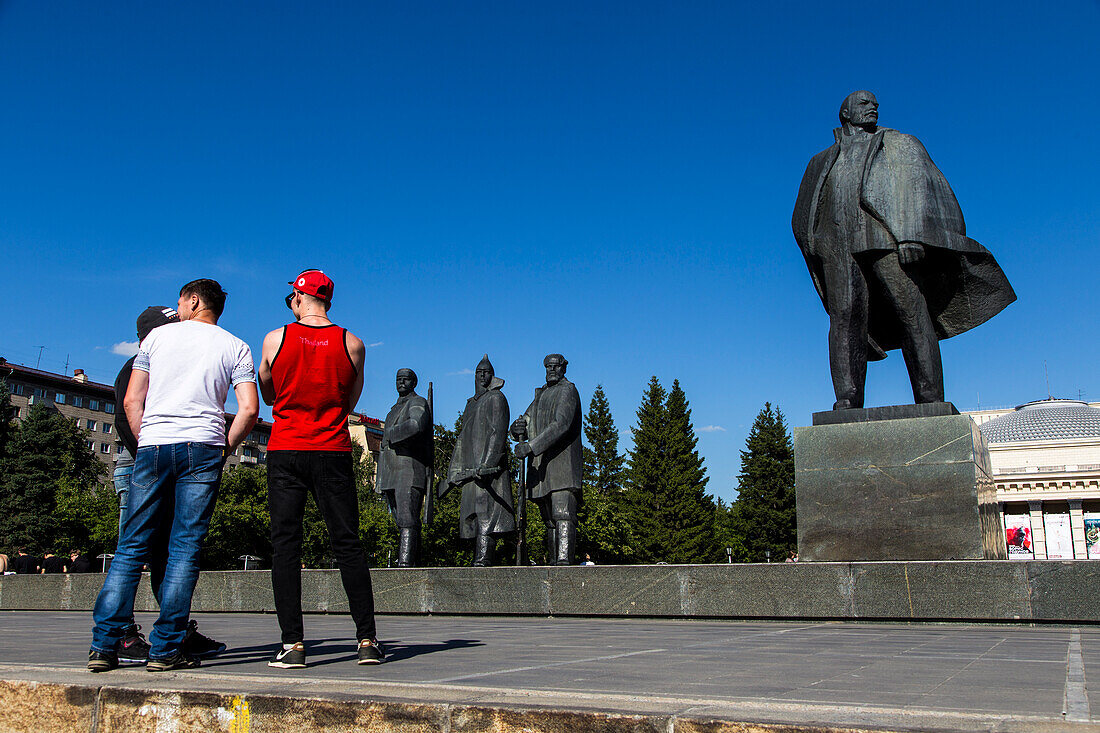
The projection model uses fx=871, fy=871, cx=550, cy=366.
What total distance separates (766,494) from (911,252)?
67852mm

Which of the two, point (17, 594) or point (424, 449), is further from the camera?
point (17, 594)

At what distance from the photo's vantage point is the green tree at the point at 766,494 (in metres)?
73.1

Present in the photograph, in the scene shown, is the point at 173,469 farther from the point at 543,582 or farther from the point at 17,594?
the point at 17,594

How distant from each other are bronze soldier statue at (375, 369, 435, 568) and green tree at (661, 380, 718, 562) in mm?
60706

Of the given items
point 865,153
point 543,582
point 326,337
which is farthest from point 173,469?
point 865,153

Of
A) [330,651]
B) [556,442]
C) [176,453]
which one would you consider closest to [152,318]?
[176,453]

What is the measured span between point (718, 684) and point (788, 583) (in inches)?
188

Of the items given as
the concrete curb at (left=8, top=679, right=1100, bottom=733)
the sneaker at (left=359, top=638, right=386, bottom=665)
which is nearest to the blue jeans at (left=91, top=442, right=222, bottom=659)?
the concrete curb at (left=8, top=679, right=1100, bottom=733)

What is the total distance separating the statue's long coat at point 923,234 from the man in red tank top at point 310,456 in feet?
20.5

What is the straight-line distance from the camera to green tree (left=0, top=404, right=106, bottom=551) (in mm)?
58719

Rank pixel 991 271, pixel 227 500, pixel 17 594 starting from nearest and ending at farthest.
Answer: pixel 991 271
pixel 17 594
pixel 227 500

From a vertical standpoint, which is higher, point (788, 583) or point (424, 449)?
point (424, 449)

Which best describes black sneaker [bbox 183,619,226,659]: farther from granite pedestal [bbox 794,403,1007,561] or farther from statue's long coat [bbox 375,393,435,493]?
statue's long coat [bbox 375,393,435,493]

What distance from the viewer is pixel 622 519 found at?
58.7 m
